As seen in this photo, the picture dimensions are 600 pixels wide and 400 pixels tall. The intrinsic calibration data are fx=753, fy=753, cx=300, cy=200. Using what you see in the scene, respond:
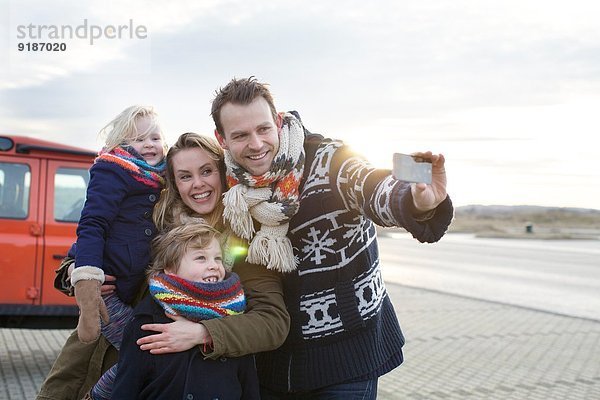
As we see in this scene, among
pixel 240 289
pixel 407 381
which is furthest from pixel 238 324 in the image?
pixel 407 381

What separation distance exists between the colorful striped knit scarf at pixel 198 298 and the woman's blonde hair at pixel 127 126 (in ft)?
2.71

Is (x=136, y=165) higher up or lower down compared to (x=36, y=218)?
higher up

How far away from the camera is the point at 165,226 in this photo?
295 cm

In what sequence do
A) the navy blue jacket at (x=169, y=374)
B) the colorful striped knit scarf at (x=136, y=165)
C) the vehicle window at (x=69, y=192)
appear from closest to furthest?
the navy blue jacket at (x=169, y=374)
the colorful striped knit scarf at (x=136, y=165)
the vehicle window at (x=69, y=192)

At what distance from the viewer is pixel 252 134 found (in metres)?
2.61

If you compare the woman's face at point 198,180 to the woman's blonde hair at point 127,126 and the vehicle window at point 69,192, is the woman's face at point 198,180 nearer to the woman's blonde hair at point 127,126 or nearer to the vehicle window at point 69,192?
the woman's blonde hair at point 127,126

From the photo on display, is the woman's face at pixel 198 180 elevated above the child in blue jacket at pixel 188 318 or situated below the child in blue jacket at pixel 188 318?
above

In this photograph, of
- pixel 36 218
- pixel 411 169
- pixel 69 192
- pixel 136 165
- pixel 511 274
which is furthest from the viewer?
pixel 511 274

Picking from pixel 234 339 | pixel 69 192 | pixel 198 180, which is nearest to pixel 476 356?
pixel 69 192

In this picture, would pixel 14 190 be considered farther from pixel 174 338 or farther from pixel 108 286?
pixel 174 338

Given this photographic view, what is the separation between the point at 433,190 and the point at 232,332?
2.76ft

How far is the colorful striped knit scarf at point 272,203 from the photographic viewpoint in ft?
8.49


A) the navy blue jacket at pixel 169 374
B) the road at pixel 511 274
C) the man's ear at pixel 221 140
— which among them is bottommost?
the road at pixel 511 274

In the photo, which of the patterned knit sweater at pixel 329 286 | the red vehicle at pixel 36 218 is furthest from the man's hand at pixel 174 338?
the red vehicle at pixel 36 218
